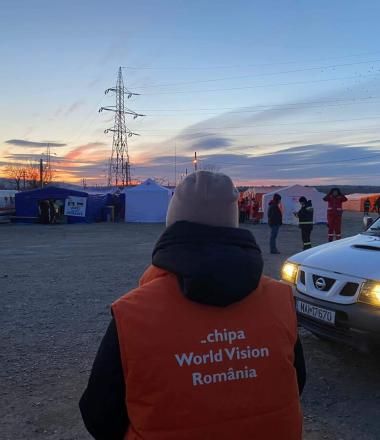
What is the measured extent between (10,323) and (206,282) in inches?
219

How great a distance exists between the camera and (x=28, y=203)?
3225cm

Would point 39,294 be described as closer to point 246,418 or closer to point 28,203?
point 246,418

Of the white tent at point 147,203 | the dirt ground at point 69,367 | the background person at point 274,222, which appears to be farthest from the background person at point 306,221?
the white tent at point 147,203

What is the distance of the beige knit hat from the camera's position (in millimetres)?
1618

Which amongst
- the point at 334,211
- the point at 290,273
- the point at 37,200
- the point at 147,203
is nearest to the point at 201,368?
the point at 290,273

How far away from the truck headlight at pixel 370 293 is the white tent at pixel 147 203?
29.0 meters

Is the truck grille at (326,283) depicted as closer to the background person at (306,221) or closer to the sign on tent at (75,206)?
the background person at (306,221)

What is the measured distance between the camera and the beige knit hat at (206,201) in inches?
63.7

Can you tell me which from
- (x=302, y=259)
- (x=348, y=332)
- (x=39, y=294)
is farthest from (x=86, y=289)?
(x=348, y=332)

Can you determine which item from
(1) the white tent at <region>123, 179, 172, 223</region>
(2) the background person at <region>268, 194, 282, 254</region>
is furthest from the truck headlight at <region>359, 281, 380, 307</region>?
(1) the white tent at <region>123, 179, 172, 223</region>

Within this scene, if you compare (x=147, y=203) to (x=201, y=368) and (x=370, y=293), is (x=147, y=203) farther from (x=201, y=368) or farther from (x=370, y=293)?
(x=201, y=368)

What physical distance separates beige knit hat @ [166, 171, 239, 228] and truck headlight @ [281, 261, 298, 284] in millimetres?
3567

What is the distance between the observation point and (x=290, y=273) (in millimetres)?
5172

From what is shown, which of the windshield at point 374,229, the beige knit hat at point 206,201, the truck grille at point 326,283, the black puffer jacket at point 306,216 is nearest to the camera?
the beige knit hat at point 206,201
